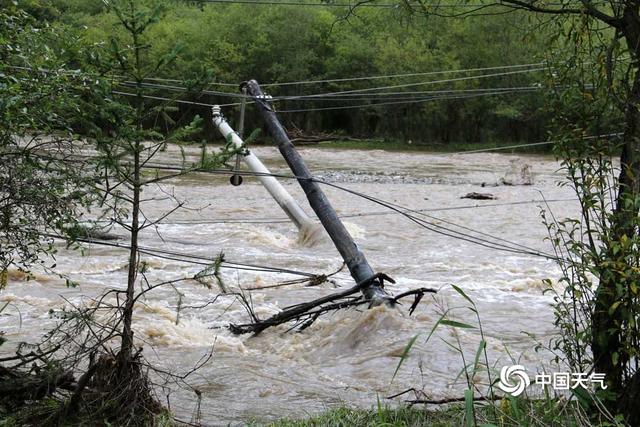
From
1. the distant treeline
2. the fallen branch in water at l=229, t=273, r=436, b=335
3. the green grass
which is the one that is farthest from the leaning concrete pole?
the distant treeline

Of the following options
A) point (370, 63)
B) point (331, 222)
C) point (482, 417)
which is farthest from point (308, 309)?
point (370, 63)

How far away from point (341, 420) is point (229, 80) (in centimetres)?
4724

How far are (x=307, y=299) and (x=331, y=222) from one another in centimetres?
215

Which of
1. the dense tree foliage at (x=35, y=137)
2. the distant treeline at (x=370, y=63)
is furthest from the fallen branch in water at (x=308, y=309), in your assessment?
the distant treeline at (x=370, y=63)

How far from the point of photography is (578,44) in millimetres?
4176

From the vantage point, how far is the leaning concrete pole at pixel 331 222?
824 cm

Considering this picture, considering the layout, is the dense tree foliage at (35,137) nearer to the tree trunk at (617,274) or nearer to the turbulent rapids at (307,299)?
the turbulent rapids at (307,299)

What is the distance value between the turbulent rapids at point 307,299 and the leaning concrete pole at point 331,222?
9.5 inches

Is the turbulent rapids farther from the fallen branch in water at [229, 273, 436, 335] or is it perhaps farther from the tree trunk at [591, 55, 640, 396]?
the tree trunk at [591, 55, 640, 396]

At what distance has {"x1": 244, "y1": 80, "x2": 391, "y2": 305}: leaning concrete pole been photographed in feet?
27.0

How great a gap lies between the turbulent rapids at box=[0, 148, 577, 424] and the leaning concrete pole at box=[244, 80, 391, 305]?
0.79 ft

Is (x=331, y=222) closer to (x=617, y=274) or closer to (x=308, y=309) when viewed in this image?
(x=308, y=309)

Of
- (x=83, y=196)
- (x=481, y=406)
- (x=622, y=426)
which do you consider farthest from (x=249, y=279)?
(x=622, y=426)

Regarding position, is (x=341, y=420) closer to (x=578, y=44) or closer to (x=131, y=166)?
(x=131, y=166)
